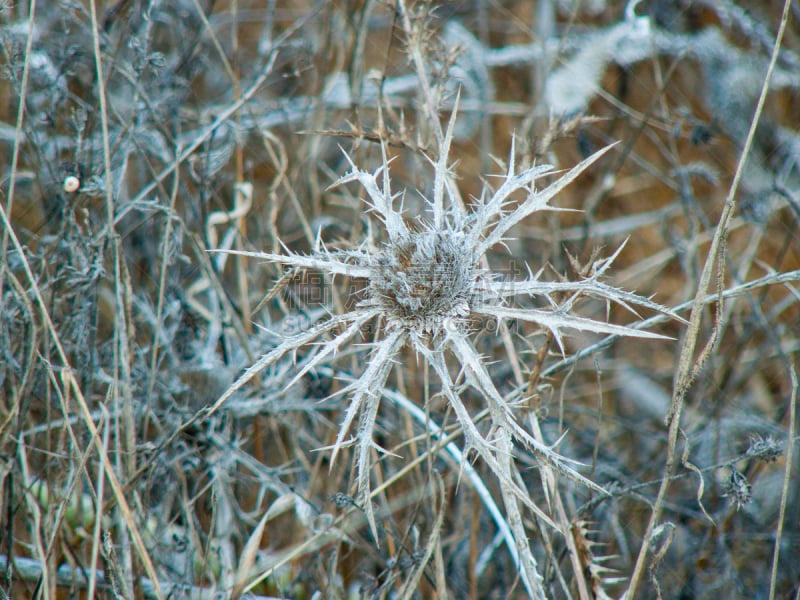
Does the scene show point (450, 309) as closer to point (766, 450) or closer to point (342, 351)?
point (342, 351)

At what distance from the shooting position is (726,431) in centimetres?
227

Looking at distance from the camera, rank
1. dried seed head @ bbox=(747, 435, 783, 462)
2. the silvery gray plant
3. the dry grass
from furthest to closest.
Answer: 1. the dry grass
2. dried seed head @ bbox=(747, 435, 783, 462)
3. the silvery gray plant

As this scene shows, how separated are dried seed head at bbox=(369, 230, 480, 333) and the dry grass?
0.35ft

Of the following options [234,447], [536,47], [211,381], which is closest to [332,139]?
[536,47]

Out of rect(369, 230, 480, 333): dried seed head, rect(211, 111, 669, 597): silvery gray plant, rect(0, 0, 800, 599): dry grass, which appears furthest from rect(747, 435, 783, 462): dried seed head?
rect(369, 230, 480, 333): dried seed head

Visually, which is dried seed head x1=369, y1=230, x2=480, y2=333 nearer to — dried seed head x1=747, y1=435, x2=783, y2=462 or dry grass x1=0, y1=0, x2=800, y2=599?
dry grass x1=0, y1=0, x2=800, y2=599

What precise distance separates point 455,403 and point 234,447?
35.0 inches

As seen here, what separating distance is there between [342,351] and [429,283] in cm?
61

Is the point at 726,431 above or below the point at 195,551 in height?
below

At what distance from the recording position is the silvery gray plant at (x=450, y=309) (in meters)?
1.32

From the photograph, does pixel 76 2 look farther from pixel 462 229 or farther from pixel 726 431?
pixel 726 431

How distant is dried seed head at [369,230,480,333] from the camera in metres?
1.52

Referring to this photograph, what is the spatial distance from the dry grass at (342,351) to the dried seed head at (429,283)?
0.11 meters

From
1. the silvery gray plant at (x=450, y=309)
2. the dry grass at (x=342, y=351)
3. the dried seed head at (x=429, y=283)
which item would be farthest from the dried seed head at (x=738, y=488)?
the dried seed head at (x=429, y=283)
